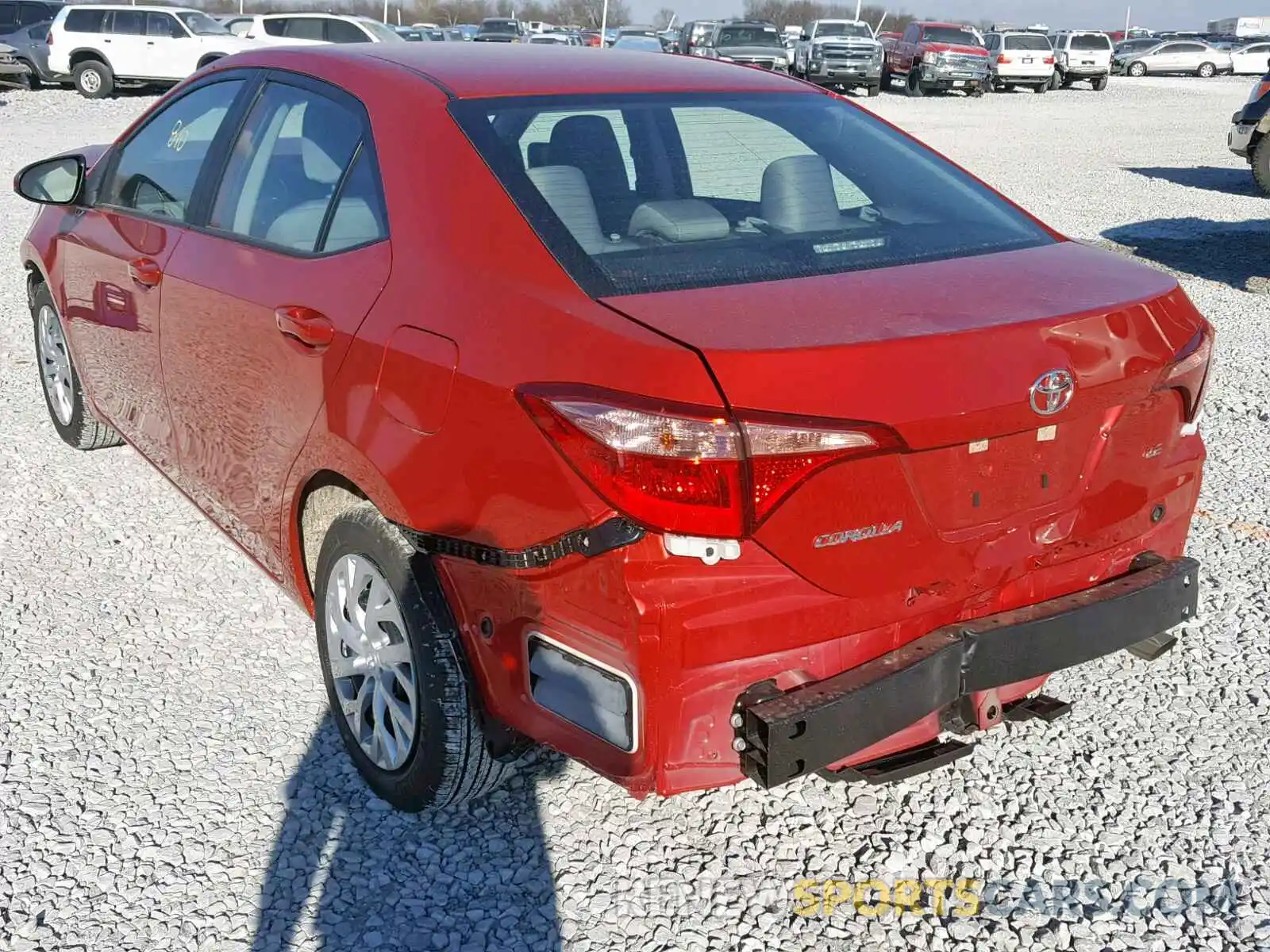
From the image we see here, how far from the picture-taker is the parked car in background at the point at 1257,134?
13812 millimetres

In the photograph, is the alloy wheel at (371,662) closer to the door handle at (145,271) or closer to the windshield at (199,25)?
the door handle at (145,271)

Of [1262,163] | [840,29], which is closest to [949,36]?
[840,29]

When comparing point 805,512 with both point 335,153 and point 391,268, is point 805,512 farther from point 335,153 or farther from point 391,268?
point 335,153

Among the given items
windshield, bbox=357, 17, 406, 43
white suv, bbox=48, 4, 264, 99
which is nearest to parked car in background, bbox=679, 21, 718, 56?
windshield, bbox=357, 17, 406, 43

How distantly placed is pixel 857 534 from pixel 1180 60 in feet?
166

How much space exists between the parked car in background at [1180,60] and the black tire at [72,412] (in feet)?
157

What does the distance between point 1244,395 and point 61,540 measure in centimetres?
552

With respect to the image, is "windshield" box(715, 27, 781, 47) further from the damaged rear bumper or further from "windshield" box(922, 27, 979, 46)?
the damaged rear bumper

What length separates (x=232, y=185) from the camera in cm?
351

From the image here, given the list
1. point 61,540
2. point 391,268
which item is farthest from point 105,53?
point 391,268

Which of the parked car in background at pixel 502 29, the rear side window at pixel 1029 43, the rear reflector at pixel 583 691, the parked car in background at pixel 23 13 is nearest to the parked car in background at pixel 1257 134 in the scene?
the rear reflector at pixel 583 691

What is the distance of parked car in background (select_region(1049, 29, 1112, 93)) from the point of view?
3588 centimetres

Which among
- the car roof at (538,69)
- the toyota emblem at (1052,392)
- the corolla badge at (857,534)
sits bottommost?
the corolla badge at (857,534)

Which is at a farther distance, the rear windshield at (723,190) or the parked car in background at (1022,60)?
the parked car in background at (1022,60)
